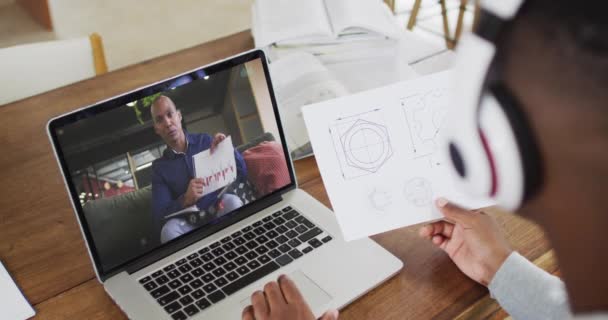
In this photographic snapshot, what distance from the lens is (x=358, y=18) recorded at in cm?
122

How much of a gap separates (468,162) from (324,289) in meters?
0.44

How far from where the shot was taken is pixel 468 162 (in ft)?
1.38

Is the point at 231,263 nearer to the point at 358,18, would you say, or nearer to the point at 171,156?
the point at 171,156

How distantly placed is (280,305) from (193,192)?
23 centimetres

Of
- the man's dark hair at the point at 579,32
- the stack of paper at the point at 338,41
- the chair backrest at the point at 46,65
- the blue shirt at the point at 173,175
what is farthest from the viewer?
the chair backrest at the point at 46,65

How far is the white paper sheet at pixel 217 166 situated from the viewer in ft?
2.86

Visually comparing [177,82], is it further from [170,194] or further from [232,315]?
[232,315]

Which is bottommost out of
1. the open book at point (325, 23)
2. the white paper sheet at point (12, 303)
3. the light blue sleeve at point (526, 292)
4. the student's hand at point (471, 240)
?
the light blue sleeve at point (526, 292)

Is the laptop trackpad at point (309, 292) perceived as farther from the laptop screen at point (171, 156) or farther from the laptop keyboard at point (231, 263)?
the laptop screen at point (171, 156)

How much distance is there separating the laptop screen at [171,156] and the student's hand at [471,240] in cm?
27

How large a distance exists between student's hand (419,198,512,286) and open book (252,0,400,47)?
0.51 m

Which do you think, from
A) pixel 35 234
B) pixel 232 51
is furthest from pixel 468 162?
pixel 232 51

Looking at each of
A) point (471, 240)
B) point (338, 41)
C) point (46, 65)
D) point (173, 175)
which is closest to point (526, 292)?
point (471, 240)

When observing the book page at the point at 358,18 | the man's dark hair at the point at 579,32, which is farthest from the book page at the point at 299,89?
the man's dark hair at the point at 579,32
